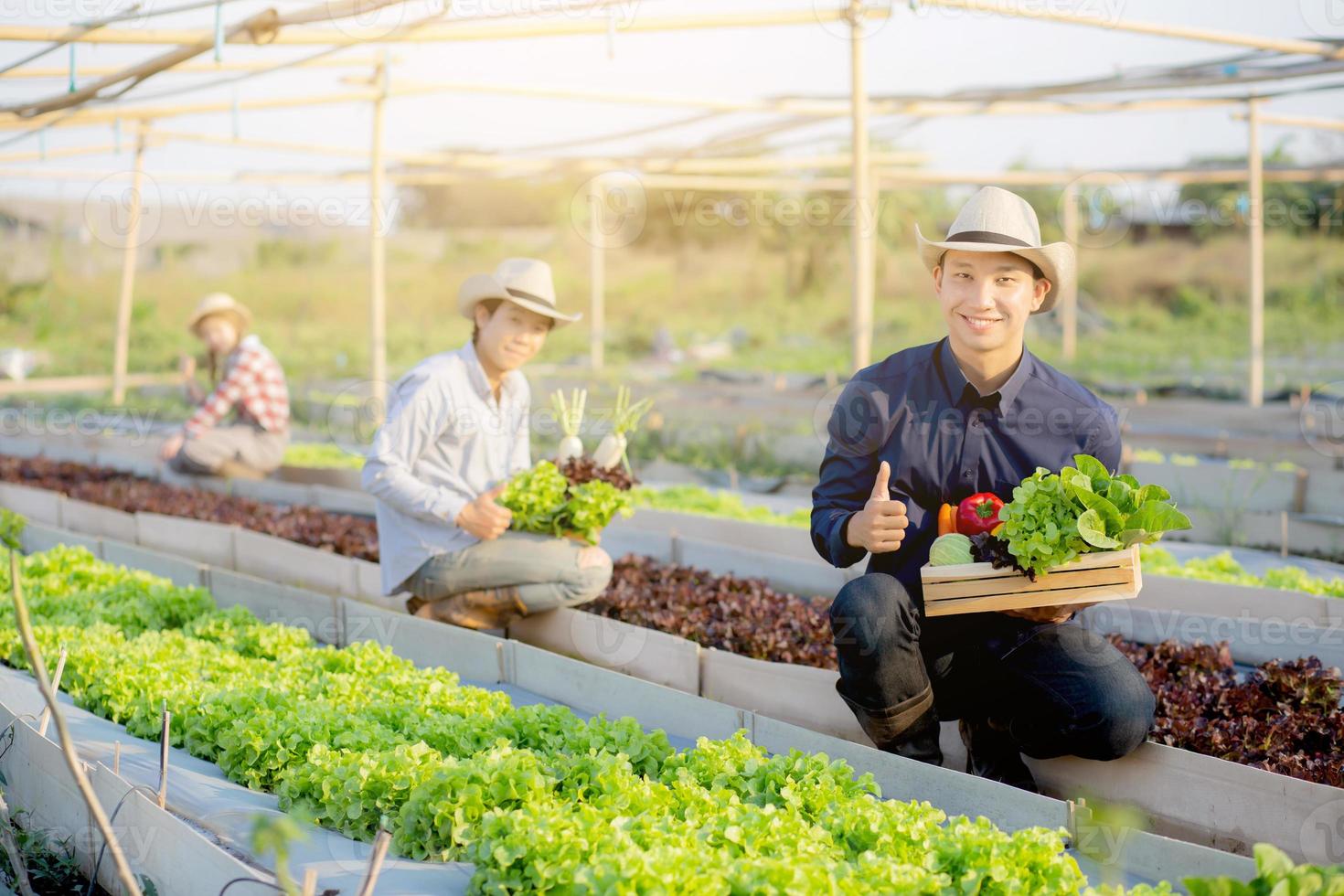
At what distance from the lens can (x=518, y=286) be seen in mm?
4484

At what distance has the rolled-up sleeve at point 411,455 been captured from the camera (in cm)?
438

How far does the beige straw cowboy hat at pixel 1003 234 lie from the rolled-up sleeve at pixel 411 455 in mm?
2001

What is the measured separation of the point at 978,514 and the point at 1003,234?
723 millimetres

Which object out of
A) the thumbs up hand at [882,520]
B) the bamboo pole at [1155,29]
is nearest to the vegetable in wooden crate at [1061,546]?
the thumbs up hand at [882,520]

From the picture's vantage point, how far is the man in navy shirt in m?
3.06

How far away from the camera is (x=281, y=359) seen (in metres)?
21.3

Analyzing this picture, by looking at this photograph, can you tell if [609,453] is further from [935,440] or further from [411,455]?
[935,440]

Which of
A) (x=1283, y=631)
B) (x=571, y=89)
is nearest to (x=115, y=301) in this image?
(x=571, y=89)

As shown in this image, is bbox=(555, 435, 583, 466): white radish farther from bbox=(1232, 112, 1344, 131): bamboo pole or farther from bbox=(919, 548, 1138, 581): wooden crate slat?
bbox=(1232, 112, 1344, 131): bamboo pole

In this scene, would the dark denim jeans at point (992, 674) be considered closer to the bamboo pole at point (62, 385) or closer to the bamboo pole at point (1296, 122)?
the bamboo pole at point (1296, 122)

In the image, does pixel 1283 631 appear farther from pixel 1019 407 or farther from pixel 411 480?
pixel 411 480

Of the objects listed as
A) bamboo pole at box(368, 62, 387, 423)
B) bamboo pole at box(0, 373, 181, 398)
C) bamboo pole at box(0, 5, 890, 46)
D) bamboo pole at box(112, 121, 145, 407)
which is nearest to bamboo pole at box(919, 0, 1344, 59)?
bamboo pole at box(0, 5, 890, 46)

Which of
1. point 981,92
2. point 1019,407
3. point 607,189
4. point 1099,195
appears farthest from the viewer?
point 1099,195

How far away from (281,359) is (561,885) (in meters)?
20.2
